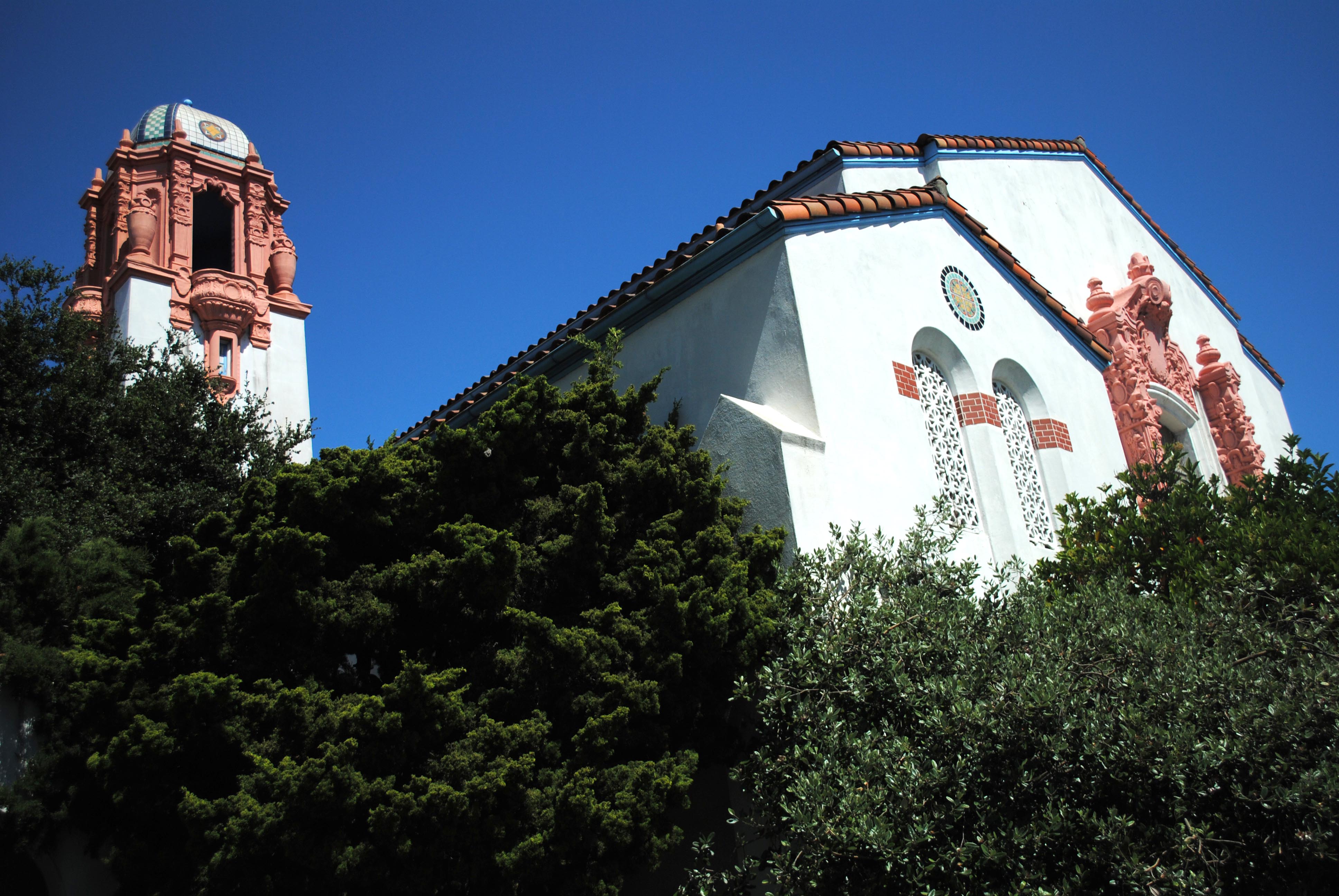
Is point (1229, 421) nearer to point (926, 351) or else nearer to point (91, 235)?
point (926, 351)

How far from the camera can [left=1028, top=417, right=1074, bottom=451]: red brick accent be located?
432 inches

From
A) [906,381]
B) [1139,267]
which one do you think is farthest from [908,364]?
[1139,267]

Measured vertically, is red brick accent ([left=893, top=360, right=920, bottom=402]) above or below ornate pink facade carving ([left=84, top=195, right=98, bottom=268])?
below

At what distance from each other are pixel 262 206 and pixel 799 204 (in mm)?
17872

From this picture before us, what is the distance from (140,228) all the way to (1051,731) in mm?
20940

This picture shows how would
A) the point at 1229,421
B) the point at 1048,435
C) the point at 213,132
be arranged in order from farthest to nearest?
the point at 213,132 < the point at 1229,421 < the point at 1048,435

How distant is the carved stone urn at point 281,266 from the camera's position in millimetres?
22969

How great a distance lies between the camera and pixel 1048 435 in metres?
11.0

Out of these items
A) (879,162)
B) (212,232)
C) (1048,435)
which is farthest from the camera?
(212,232)

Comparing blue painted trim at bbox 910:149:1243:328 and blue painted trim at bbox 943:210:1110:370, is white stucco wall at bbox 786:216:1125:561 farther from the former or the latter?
blue painted trim at bbox 910:149:1243:328

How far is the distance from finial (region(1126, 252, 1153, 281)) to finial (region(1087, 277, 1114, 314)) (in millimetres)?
1079

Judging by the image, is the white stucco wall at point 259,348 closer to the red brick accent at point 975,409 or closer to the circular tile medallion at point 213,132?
the circular tile medallion at point 213,132

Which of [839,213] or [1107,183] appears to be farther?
[1107,183]

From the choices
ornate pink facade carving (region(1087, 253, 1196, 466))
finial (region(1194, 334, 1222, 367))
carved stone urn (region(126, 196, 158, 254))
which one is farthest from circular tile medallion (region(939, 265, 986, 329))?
carved stone urn (region(126, 196, 158, 254))
